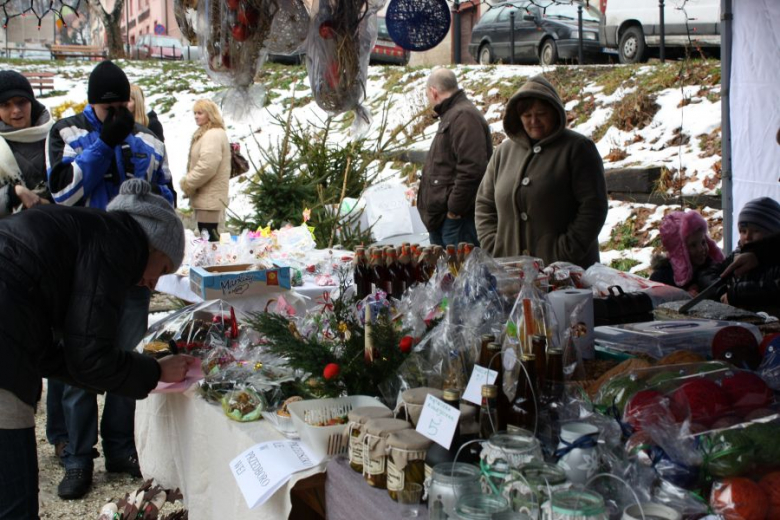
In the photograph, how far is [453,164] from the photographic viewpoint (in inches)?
192

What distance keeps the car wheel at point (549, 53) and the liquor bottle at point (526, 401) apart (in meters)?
11.8

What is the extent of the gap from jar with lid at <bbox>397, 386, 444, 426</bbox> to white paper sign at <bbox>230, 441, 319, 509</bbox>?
28 centimetres

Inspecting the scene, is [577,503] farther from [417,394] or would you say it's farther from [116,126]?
[116,126]

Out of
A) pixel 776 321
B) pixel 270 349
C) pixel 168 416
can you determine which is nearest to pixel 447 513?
pixel 270 349

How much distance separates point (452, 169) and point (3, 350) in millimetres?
3298

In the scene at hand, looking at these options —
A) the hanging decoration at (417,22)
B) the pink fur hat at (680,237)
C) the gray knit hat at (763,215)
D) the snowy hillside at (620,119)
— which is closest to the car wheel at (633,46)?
the snowy hillside at (620,119)

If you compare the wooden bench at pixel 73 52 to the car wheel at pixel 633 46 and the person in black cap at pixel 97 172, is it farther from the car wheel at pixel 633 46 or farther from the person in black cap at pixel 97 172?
the person in black cap at pixel 97 172

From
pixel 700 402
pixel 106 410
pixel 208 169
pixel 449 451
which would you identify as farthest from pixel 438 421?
pixel 208 169

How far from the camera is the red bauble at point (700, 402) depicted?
4.94 ft

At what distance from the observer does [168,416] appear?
2.73m

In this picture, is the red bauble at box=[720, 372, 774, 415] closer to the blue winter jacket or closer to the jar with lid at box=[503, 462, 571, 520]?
the jar with lid at box=[503, 462, 571, 520]

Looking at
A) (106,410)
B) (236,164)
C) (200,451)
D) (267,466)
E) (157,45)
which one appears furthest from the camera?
(157,45)

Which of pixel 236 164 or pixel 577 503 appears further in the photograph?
pixel 236 164

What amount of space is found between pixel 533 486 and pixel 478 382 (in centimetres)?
39
